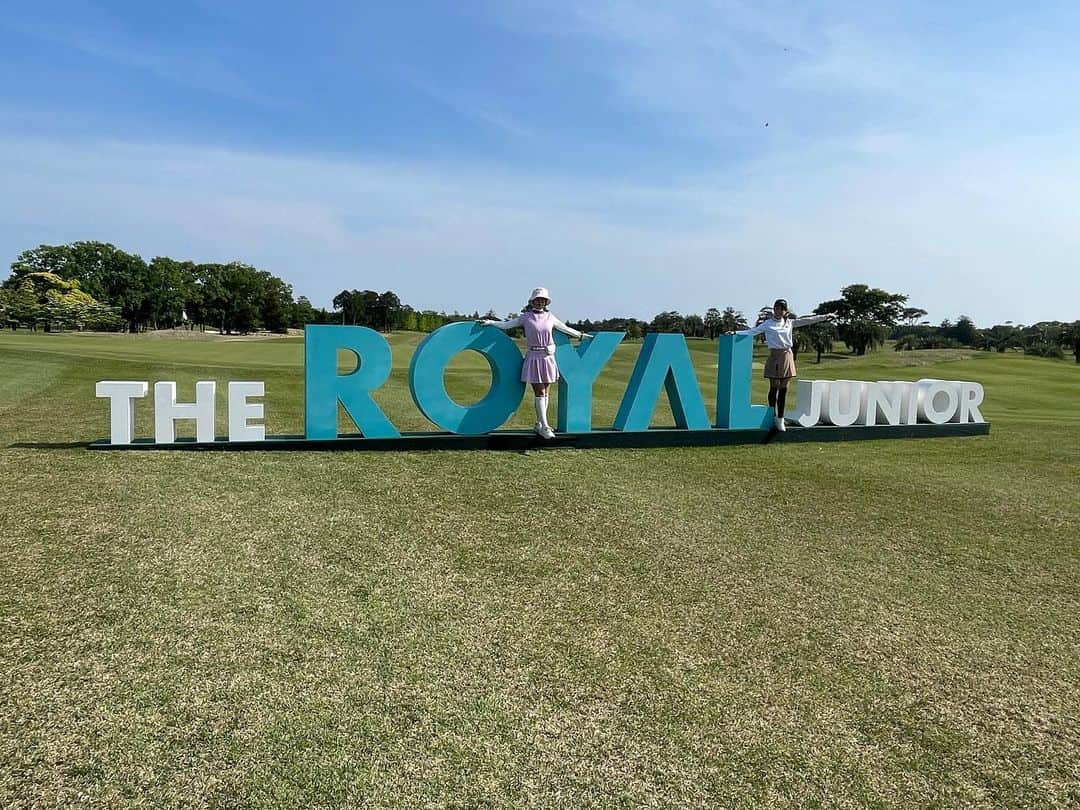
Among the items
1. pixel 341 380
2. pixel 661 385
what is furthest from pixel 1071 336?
pixel 341 380

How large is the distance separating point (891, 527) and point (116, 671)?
6.12 m

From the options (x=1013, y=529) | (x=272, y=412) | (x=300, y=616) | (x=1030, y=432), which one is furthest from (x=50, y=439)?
(x=1030, y=432)

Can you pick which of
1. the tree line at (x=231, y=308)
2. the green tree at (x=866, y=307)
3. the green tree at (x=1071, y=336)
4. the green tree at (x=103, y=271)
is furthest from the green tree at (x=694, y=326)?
the green tree at (x=103, y=271)

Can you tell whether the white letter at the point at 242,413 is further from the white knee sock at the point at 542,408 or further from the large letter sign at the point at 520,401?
the white knee sock at the point at 542,408

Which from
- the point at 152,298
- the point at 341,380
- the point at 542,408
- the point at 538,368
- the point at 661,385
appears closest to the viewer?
the point at 341,380

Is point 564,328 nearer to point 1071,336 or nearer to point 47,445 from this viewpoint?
point 47,445

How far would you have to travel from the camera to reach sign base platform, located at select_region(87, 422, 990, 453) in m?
8.16

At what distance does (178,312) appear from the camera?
9288 cm

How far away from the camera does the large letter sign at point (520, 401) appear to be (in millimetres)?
8062

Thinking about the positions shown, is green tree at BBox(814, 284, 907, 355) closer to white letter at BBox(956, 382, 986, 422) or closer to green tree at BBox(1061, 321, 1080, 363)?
green tree at BBox(1061, 321, 1080, 363)

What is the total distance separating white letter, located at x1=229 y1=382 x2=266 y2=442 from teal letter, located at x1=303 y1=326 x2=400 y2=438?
594mm

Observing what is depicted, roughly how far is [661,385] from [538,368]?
2.24m

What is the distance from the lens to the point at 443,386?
9.29 m

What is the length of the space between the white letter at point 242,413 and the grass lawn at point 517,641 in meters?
0.82
